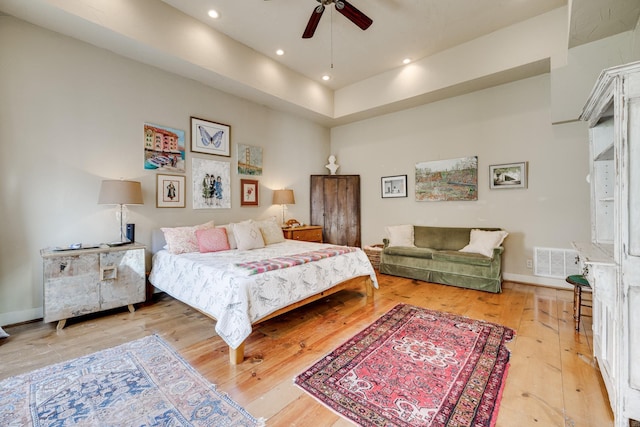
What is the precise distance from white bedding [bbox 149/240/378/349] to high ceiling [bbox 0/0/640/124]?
100 inches

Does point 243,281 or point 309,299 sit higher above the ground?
point 243,281

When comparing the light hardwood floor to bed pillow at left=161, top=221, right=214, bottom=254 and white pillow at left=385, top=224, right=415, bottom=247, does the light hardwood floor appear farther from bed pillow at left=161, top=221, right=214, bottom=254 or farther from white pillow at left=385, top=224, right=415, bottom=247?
white pillow at left=385, top=224, right=415, bottom=247

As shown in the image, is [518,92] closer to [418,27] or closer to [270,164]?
[418,27]

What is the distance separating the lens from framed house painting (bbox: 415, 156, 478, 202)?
4441 mm

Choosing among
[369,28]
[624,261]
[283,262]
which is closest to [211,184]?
[283,262]

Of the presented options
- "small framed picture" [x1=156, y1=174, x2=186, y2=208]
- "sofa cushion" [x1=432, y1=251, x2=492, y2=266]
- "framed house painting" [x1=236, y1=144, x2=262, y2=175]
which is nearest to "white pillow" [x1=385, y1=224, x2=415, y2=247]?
"sofa cushion" [x1=432, y1=251, x2=492, y2=266]

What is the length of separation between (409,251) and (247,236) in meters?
2.58

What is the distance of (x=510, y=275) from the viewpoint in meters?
4.17

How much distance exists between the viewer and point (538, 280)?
3.94 m

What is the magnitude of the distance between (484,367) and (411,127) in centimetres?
425

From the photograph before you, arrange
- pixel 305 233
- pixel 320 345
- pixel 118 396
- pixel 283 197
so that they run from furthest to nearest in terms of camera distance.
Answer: pixel 305 233 < pixel 283 197 < pixel 320 345 < pixel 118 396

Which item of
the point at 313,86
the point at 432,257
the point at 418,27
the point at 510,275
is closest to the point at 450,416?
the point at 432,257

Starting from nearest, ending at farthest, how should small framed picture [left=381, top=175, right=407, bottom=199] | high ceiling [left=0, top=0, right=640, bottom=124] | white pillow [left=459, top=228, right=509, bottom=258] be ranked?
high ceiling [left=0, top=0, right=640, bottom=124], white pillow [left=459, top=228, right=509, bottom=258], small framed picture [left=381, top=175, right=407, bottom=199]

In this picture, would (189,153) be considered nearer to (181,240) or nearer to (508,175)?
(181,240)
